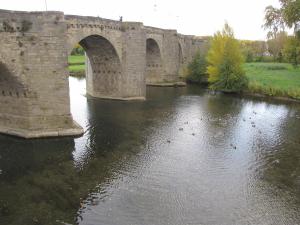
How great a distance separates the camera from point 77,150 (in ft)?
72.8

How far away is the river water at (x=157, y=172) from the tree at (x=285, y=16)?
13.8m

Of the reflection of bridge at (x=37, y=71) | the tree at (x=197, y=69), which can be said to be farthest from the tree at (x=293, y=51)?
the reflection of bridge at (x=37, y=71)

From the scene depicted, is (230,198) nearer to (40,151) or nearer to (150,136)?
(150,136)

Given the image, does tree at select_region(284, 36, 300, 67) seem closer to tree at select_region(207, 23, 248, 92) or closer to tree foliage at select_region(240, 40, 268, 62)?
tree at select_region(207, 23, 248, 92)

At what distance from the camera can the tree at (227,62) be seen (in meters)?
43.7

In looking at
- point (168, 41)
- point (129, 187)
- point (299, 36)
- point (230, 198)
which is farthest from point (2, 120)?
point (299, 36)

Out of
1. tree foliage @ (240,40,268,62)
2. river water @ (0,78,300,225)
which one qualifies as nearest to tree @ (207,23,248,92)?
river water @ (0,78,300,225)

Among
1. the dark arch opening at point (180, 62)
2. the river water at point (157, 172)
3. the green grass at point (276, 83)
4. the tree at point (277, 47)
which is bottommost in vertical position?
the river water at point (157, 172)

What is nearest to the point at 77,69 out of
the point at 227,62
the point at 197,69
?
the point at 197,69

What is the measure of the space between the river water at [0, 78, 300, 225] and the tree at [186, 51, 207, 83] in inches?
911

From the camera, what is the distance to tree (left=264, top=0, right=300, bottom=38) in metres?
38.5

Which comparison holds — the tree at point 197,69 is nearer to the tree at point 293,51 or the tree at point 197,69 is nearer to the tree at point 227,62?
the tree at point 227,62

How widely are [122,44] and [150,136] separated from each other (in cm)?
1399

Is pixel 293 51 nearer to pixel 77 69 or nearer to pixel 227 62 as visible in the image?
pixel 227 62
